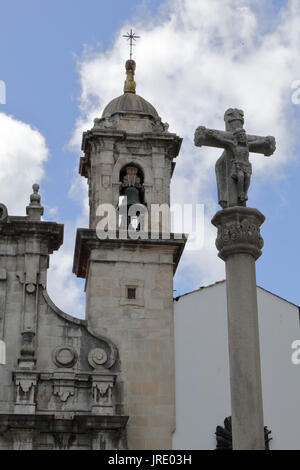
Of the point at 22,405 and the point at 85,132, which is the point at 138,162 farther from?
the point at 22,405

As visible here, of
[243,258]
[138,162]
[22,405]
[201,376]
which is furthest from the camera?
[138,162]

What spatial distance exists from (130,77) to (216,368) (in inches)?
320

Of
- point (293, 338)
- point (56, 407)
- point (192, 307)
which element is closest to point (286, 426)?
point (293, 338)

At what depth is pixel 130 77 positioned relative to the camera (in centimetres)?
2342

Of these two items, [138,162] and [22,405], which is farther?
[138,162]

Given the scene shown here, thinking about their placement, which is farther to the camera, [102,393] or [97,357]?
[97,357]

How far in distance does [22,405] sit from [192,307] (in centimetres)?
443

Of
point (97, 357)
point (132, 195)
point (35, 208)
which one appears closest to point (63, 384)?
point (97, 357)

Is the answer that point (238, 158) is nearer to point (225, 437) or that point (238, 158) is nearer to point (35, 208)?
point (225, 437)

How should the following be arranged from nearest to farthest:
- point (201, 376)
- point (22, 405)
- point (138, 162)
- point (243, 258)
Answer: point (243, 258) → point (22, 405) → point (201, 376) → point (138, 162)

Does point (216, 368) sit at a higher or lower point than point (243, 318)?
higher

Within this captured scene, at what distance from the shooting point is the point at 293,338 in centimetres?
2030

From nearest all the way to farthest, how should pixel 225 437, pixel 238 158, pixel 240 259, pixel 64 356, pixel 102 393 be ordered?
pixel 240 259 → pixel 238 158 → pixel 102 393 → pixel 225 437 → pixel 64 356

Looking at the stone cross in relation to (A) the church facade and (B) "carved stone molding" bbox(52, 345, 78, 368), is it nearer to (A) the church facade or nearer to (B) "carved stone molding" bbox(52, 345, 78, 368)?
(A) the church facade
